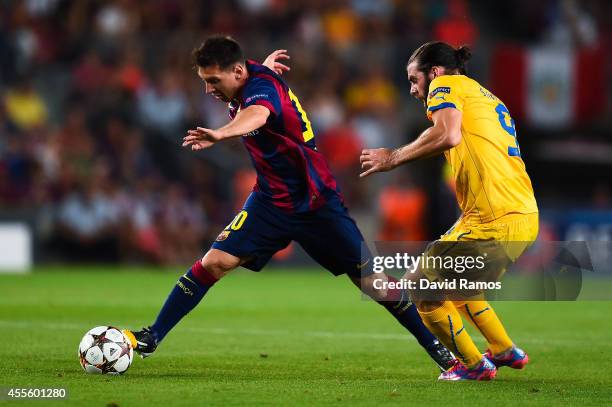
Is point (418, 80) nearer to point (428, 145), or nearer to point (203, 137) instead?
point (428, 145)

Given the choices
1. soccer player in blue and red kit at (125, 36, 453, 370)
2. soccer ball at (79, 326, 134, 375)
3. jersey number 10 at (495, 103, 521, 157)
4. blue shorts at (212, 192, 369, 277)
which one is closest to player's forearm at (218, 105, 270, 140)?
soccer player in blue and red kit at (125, 36, 453, 370)

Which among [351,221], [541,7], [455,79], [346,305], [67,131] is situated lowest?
[346,305]

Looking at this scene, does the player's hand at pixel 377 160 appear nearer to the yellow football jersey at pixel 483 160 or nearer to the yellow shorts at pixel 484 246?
the yellow football jersey at pixel 483 160

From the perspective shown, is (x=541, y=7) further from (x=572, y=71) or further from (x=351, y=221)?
(x=351, y=221)

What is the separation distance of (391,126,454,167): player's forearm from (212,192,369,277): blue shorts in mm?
944

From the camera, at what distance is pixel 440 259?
295 inches

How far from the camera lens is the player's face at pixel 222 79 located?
25.3 ft

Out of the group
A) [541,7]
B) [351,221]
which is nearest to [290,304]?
[351,221]

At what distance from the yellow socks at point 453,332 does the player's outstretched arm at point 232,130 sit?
68.1 inches

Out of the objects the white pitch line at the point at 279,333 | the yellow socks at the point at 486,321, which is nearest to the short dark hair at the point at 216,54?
the yellow socks at the point at 486,321

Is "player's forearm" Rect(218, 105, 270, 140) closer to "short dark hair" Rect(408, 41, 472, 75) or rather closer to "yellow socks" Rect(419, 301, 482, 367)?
"short dark hair" Rect(408, 41, 472, 75)

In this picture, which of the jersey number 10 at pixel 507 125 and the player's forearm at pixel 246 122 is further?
the jersey number 10 at pixel 507 125

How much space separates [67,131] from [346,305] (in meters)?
7.72

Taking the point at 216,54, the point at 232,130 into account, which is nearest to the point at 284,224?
the point at 232,130
